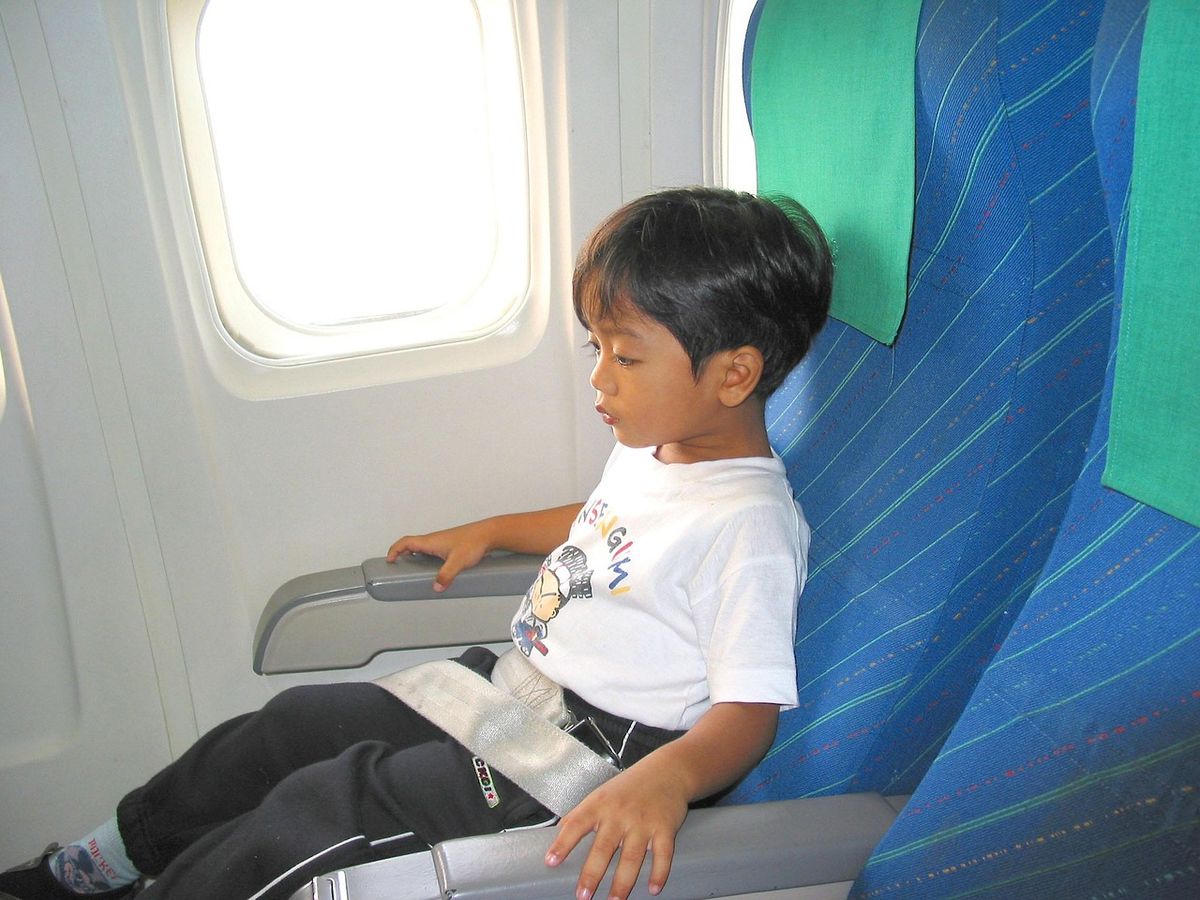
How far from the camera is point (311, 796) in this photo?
1159 millimetres

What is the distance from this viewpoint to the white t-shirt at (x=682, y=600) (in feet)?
3.70

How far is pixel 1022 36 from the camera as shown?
87 centimetres

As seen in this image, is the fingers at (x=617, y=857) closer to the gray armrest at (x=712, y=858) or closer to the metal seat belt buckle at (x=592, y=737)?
the gray armrest at (x=712, y=858)

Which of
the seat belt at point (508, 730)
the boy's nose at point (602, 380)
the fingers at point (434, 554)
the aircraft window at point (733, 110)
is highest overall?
the aircraft window at point (733, 110)

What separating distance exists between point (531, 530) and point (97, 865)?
30.6 inches

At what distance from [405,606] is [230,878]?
2.05ft

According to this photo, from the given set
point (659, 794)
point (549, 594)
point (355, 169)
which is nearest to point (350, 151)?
point (355, 169)

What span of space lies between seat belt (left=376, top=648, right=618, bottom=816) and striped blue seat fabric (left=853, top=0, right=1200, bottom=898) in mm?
368

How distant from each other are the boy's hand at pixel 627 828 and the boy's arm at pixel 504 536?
2.31 feet

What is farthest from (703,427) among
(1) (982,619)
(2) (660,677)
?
(1) (982,619)

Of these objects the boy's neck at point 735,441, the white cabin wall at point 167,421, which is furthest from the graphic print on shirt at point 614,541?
the white cabin wall at point 167,421

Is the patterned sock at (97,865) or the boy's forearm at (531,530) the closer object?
the patterned sock at (97,865)

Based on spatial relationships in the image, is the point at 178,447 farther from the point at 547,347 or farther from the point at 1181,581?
the point at 1181,581

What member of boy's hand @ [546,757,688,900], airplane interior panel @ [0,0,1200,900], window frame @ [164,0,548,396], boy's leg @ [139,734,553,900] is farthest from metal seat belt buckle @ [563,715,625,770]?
window frame @ [164,0,548,396]
